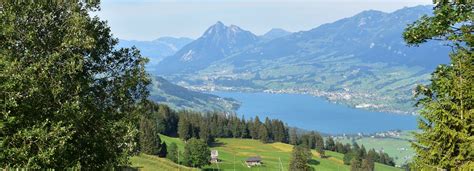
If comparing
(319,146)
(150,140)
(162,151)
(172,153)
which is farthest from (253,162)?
(319,146)

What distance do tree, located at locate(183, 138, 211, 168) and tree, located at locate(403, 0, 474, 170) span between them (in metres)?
78.9

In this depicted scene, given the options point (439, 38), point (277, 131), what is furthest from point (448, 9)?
point (277, 131)

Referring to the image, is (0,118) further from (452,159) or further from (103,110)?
(452,159)

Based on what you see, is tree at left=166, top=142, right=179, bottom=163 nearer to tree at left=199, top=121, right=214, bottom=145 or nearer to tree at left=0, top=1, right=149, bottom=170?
tree at left=199, top=121, right=214, bottom=145

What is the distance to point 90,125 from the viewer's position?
767 inches

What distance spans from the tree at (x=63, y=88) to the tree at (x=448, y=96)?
40.2 feet

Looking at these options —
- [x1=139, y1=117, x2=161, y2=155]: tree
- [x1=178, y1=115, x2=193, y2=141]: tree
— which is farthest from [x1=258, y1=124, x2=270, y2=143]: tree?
[x1=139, y1=117, x2=161, y2=155]: tree

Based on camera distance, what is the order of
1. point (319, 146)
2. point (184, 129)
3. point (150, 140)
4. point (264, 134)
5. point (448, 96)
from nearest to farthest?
point (448, 96) → point (150, 140) → point (184, 129) → point (319, 146) → point (264, 134)

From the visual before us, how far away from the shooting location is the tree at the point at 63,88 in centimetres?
1573

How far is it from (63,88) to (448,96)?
1411 centimetres

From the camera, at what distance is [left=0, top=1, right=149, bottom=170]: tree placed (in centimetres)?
1573

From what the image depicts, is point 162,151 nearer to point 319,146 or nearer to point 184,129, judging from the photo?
point 184,129

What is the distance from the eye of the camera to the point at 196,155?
93375mm

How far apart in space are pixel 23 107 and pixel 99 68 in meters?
5.05
